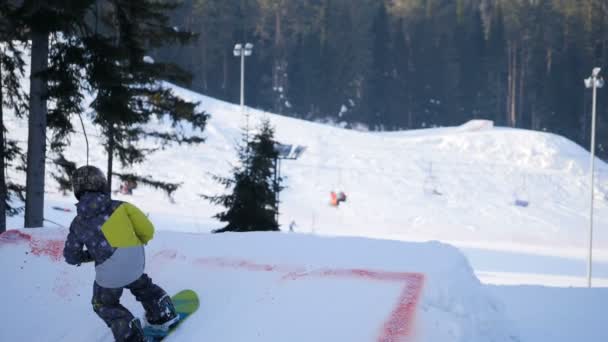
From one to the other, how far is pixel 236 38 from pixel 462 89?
26.8 meters

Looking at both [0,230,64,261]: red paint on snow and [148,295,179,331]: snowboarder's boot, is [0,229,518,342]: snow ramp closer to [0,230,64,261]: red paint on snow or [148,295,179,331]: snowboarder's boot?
[0,230,64,261]: red paint on snow

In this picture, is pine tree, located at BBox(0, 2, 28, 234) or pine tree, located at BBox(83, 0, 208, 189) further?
pine tree, located at BBox(83, 0, 208, 189)

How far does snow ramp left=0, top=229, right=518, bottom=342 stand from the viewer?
488 centimetres

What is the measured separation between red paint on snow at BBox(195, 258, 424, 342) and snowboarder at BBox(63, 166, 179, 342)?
1.25m

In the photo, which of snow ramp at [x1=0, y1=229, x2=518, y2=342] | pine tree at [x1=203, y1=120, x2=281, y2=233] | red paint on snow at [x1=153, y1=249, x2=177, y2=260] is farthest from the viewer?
pine tree at [x1=203, y1=120, x2=281, y2=233]

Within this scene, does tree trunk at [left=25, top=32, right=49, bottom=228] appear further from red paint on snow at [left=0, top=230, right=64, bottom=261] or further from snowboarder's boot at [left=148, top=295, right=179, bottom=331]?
snowboarder's boot at [left=148, top=295, right=179, bottom=331]

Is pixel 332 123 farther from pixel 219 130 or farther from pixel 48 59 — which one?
pixel 48 59

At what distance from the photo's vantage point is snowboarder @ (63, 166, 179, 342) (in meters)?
4.78

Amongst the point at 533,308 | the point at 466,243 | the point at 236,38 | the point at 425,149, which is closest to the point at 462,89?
the point at 236,38

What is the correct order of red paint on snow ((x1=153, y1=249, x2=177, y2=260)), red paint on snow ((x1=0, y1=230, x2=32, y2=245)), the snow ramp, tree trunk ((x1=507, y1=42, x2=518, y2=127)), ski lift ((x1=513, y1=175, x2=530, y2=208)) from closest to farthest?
the snow ramp → red paint on snow ((x1=153, y1=249, x2=177, y2=260)) → red paint on snow ((x1=0, y1=230, x2=32, y2=245)) → ski lift ((x1=513, y1=175, x2=530, y2=208)) → tree trunk ((x1=507, y1=42, x2=518, y2=127))

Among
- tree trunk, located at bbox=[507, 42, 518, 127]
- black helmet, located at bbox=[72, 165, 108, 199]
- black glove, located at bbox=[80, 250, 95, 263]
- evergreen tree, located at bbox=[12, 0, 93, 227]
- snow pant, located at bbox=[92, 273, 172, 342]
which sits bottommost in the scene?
snow pant, located at bbox=[92, 273, 172, 342]

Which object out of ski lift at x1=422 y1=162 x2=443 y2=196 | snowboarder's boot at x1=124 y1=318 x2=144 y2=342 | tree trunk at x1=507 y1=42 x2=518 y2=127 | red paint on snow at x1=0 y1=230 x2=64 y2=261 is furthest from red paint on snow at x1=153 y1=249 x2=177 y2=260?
tree trunk at x1=507 y1=42 x2=518 y2=127

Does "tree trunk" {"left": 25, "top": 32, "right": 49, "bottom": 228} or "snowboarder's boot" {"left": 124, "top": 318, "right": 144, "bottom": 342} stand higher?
"tree trunk" {"left": 25, "top": 32, "right": 49, "bottom": 228}

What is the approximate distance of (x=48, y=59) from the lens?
1124 centimetres
